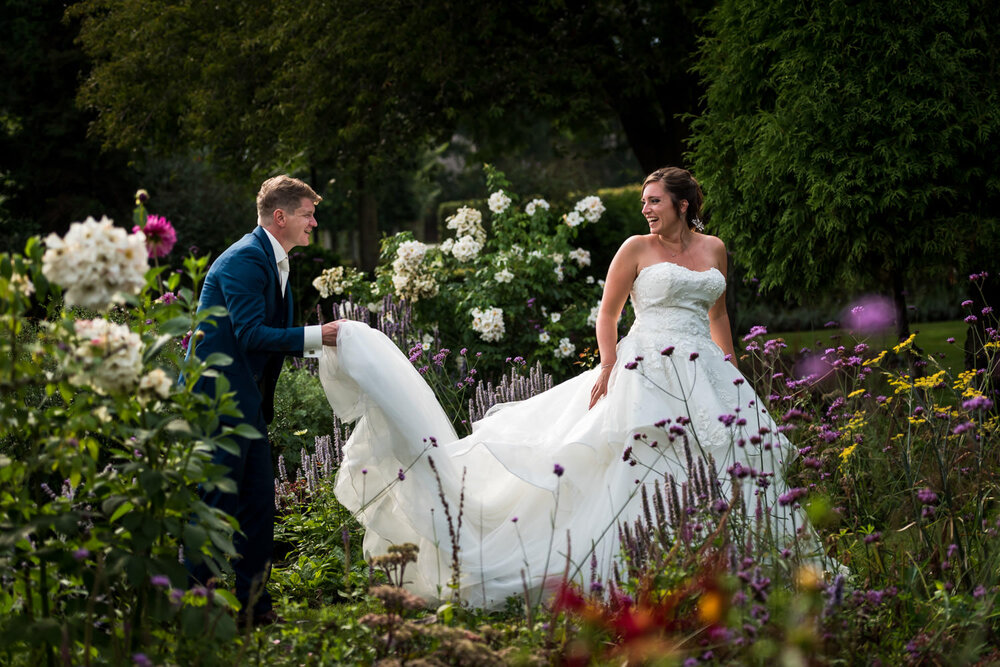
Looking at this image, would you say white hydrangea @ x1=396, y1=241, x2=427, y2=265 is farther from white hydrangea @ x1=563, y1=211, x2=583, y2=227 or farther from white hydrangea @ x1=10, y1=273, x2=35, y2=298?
white hydrangea @ x1=10, y1=273, x2=35, y2=298

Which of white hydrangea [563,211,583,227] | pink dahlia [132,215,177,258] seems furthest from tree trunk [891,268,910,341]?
pink dahlia [132,215,177,258]

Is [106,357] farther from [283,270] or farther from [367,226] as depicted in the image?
[367,226]

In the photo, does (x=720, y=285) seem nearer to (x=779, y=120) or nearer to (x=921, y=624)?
(x=921, y=624)

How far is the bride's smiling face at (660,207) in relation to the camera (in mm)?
5023

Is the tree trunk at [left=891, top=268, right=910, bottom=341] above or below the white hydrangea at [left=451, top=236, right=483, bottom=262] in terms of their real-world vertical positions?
below

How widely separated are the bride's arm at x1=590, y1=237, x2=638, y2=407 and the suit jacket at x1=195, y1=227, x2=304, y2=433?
1.55m

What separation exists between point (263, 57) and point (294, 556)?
787cm

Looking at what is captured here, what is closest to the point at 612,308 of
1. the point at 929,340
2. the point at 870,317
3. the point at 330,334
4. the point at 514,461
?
the point at 514,461

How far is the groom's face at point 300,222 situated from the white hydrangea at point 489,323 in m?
3.13

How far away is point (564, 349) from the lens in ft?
24.6

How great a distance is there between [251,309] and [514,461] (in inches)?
53.2

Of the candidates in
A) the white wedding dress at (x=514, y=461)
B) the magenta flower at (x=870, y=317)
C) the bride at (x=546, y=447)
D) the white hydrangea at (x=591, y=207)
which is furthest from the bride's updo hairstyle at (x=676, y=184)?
the white hydrangea at (x=591, y=207)

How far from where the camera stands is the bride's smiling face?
5.02m

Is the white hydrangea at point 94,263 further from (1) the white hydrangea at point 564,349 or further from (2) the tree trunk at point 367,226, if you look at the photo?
(2) the tree trunk at point 367,226
